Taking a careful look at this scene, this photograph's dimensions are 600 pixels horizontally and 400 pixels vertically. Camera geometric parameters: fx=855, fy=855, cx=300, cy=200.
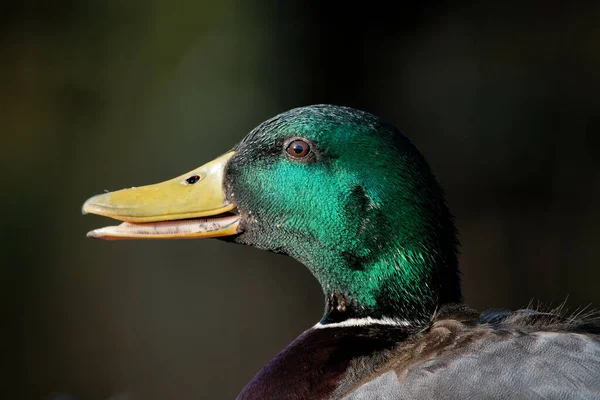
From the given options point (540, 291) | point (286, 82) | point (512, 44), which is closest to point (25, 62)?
point (286, 82)

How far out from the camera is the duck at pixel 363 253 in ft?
5.19

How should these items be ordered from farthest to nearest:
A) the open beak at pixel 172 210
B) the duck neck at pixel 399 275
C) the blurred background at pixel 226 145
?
the blurred background at pixel 226 145 → the open beak at pixel 172 210 → the duck neck at pixel 399 275

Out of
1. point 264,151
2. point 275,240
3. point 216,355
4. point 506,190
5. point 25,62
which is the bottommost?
point 216,355

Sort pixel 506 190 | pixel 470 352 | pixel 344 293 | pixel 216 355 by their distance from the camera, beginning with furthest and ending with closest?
pixel 506 190 → pixel 216 355 → pixel 344 293 → pixel 470 352

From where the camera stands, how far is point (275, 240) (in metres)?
2.00

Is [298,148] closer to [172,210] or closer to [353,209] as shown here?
[353,209]

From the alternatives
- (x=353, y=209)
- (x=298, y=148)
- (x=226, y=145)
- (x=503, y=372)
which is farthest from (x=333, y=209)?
(x=226, y=145)

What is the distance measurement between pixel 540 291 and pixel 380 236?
3.13m

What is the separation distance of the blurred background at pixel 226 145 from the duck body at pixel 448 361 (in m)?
2.66

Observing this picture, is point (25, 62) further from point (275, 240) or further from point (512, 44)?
point (275, 240)

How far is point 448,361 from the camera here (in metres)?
1.60

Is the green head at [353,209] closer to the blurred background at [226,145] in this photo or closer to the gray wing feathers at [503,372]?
the gray wing feathers at [503,372]

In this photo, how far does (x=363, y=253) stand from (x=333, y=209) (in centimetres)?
12

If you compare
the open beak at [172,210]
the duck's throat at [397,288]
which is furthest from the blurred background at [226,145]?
the duck's throat at [397,288]
